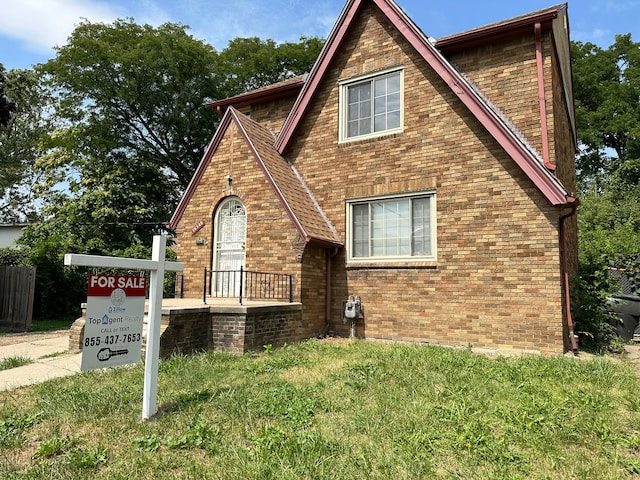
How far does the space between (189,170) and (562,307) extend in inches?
870

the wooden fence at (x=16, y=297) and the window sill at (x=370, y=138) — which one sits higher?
the window sill at (x=370, y=138)

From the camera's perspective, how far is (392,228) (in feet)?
31.3

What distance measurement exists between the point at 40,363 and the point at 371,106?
8.62 meters

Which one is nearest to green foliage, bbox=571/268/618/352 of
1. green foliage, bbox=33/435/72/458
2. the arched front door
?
the arched front door

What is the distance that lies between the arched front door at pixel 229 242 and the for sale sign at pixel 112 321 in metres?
5.78

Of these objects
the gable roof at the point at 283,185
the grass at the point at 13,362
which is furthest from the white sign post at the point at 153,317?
the gable roof at the point at 283,185

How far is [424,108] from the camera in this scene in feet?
30.5

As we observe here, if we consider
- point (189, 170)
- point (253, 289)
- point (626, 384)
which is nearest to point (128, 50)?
point (189, 170)

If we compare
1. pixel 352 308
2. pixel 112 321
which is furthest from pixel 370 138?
pixel 112 321

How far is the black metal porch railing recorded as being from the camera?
30.2 ft

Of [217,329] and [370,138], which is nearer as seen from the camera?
[217,329]

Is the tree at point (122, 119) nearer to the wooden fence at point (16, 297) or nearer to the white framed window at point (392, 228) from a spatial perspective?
the wooden fence at point (16, 297)

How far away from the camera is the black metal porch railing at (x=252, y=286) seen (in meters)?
9.20

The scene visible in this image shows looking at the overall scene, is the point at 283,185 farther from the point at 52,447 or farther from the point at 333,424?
the point at 52,447
